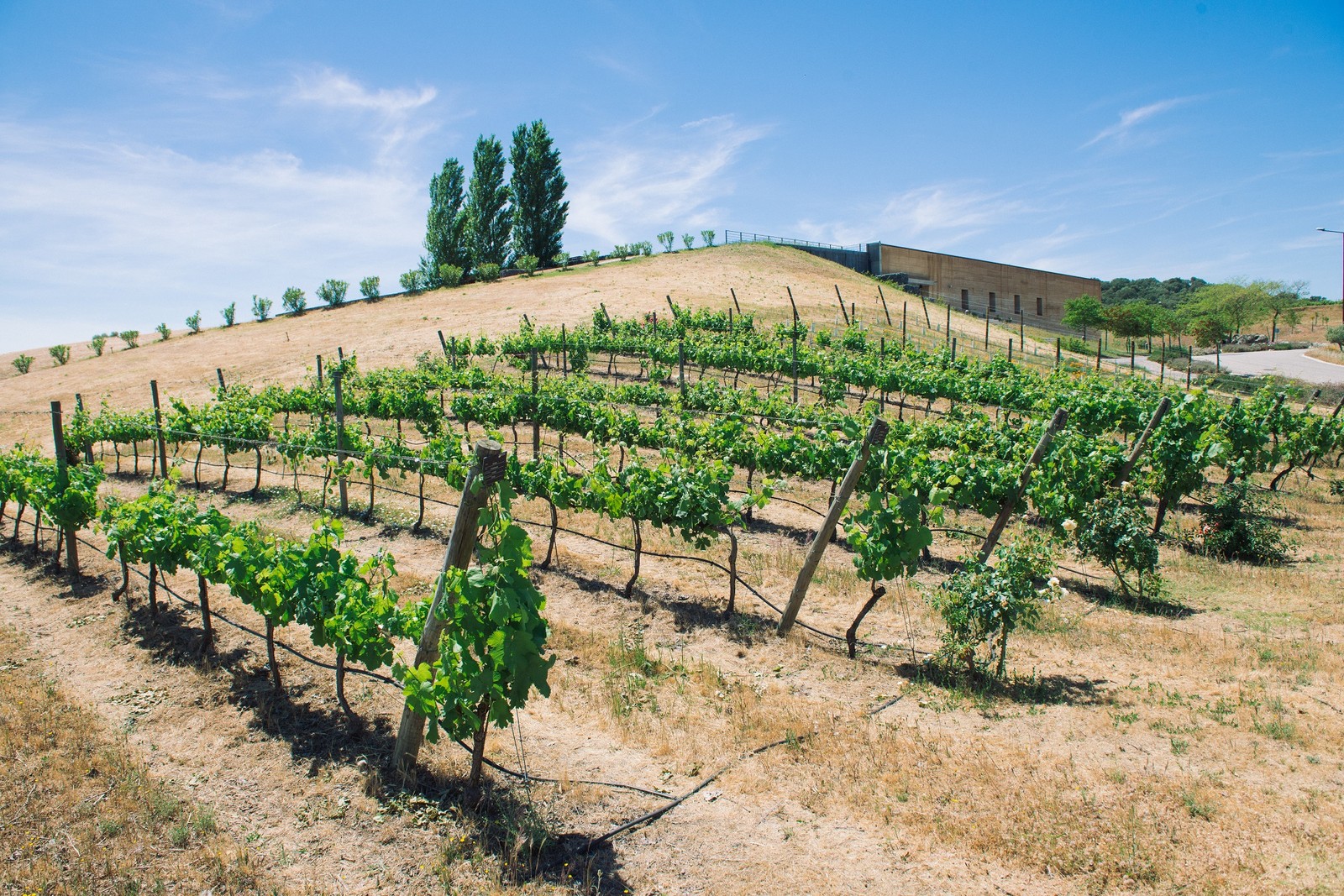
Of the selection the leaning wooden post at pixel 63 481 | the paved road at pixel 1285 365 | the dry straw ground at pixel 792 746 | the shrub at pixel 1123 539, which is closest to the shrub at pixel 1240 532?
the dry straw ground at pixel 792 746

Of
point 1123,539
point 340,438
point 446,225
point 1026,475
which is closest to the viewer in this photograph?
point 1026,475

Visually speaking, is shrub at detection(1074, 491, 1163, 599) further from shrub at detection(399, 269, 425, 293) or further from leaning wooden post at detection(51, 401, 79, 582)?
shrub at detection(399, 269, 425, 293)

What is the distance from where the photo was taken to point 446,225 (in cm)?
5353

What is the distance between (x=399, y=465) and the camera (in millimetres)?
11961

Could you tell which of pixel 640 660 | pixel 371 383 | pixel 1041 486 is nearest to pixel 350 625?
pixel 640 660

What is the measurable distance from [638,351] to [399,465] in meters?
16.3

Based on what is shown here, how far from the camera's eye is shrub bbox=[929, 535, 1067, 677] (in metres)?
→ 6.60

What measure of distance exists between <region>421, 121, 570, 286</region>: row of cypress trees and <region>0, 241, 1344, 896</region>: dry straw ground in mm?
47297

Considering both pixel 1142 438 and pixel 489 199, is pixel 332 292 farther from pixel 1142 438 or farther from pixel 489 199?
pixel 1142 438

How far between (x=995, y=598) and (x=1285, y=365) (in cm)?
5060

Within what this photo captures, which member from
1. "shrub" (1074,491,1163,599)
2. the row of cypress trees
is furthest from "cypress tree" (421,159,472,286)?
"shrub" (1074,491,1163,599)

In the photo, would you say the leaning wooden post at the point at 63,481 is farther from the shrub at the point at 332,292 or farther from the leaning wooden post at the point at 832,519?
the shrub at the point at 332,292

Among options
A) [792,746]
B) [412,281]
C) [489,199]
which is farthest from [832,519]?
[489,199]

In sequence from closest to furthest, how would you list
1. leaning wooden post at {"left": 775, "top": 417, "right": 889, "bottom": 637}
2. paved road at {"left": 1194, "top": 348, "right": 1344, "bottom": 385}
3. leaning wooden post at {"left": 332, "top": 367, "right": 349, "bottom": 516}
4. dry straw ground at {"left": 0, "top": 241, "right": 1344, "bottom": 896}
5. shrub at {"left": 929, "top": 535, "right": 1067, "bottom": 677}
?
1. dry straw ground at {"left": 0, "top": 241, "right": 1344, "bottom": 896}
2. shrub at {"left": 929, "top": 535, "right": 1067, "bottom": 677}
3. leaning wooden post at {"left": 775, "top": 417, "right": 889, "bottom": 637}
4. leaning wooden post at {"left": 332, "top": 367, "right": 349, "bottom": 516}
5. paved road at {"left": 1194, "top": 348, "right": 1344, "bottom": 385}
